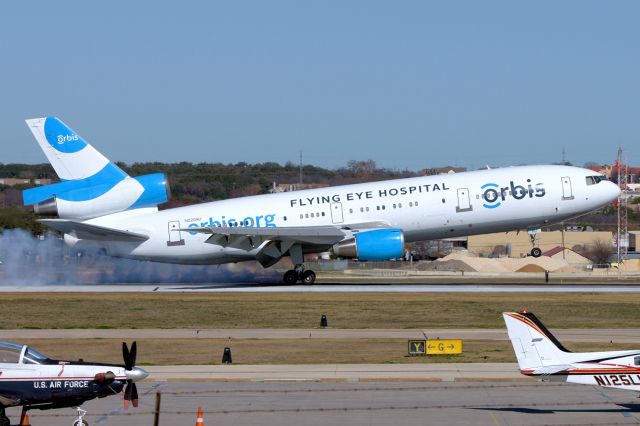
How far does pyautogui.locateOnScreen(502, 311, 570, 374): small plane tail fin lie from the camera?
2303 centimetres

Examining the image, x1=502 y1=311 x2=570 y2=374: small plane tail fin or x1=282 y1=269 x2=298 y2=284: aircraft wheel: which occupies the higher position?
x1=282 y1=269 x2=298 y2=284: aircraft wheel

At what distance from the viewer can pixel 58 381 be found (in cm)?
2097

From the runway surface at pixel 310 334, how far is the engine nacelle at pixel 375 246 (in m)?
15.1

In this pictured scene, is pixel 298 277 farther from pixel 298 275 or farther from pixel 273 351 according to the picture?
pixel 273 351

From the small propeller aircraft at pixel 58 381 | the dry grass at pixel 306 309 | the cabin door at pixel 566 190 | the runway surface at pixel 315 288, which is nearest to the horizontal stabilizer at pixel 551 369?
the small propeller aircraft at pixel 58 381

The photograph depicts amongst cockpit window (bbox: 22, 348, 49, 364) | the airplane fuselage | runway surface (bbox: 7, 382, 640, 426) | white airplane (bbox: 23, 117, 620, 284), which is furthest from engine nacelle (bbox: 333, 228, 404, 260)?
cockpit window (bbox: 22, 348, 49, 364)

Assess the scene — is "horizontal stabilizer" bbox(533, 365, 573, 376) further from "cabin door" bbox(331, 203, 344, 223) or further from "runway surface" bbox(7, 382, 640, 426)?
"cabin door" bbox(331, 203, 344, 223)

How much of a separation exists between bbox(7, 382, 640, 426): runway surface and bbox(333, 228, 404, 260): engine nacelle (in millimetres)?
27712

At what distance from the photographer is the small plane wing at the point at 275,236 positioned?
2203 inches

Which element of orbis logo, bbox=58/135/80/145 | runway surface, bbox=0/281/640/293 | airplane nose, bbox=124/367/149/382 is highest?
orbis logo, bbox=58/135/80/145

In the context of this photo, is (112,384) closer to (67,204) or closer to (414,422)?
(414,422)

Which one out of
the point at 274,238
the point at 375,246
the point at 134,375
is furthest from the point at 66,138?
the point at 134,375

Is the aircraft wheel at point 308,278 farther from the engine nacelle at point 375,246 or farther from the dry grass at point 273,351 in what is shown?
the dry grass at point 273,351

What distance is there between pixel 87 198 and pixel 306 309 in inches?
662
